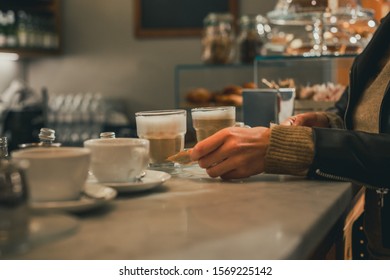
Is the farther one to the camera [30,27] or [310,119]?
[30,27]

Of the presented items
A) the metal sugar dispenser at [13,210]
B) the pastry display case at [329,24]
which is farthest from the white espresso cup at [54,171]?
the pastry display case at [329,24]

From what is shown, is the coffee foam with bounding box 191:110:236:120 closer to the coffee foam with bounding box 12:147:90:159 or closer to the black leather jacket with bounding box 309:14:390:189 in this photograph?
the black leather jacket with bounding box 309:14:390:189

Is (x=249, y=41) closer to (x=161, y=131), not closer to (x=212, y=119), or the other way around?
(x=212, y=119)

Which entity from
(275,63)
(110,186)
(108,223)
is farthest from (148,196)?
(275,63)

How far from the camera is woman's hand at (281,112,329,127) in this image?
151cm

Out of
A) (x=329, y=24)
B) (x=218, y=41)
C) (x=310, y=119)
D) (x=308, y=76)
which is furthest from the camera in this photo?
(x=218, y=41)

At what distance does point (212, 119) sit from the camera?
138 centimetres

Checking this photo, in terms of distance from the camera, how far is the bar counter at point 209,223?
65 centimetres

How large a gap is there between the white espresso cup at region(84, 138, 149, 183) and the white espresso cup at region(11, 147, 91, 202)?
14 centimetres

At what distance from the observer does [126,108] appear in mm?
5152

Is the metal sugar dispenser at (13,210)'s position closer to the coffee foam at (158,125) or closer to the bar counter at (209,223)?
the bar counter at (209,223)

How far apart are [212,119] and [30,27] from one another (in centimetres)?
371

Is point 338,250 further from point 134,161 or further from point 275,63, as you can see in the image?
point 275,63

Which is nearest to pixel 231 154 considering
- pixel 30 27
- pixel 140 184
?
pixel 140 184
